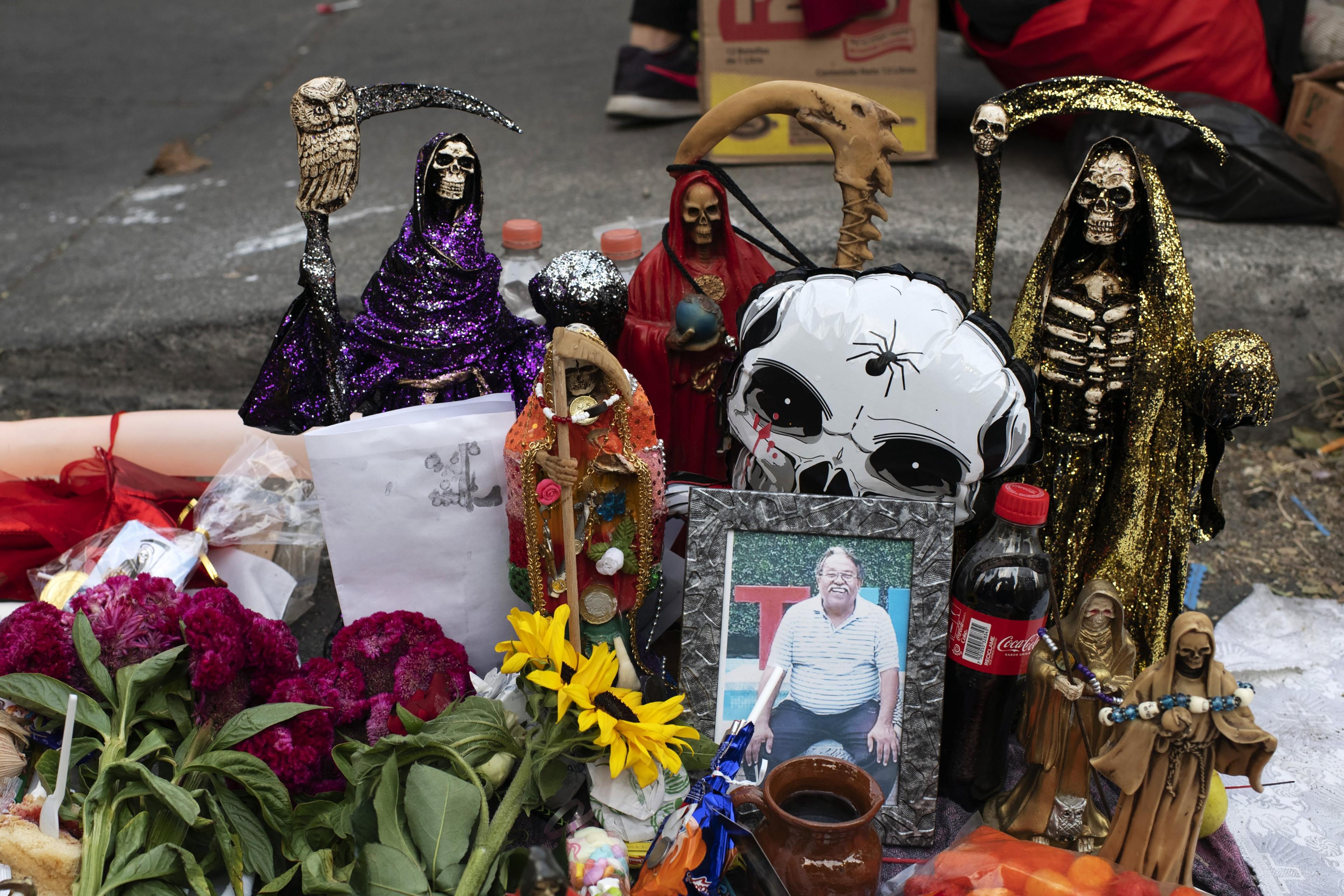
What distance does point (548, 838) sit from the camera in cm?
153

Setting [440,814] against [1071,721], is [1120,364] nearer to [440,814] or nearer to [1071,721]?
[1071,721]

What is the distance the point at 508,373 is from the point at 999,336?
0.88 meters

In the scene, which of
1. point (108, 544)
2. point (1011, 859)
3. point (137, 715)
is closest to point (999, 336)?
point (1011, 859)

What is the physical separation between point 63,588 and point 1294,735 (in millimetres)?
2282

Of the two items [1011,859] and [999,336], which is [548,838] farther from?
[999,336]

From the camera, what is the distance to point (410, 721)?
1.50 metres

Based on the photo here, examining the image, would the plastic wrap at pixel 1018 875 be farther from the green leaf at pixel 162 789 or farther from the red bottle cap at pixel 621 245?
the red bottle cap at pixel 621 245

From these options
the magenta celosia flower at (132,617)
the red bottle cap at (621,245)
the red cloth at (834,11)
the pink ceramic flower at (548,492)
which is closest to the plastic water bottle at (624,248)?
the red bottle cap at (621,245)

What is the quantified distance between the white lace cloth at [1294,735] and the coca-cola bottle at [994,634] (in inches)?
18.0

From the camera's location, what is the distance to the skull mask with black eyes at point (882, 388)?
1.57m

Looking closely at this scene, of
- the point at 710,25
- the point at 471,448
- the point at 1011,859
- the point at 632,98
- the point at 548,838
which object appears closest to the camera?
the point at 1011,859

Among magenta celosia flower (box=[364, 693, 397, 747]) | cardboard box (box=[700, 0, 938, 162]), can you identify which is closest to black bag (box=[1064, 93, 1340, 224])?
cardboard box (box=[700, 0, 938, 162])

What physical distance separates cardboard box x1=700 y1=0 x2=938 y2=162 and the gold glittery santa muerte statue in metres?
1.71

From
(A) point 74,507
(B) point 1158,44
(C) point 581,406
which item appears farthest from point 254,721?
(B) point 1158,44
